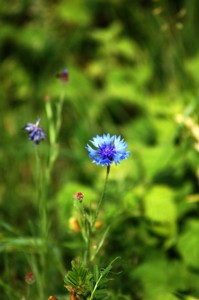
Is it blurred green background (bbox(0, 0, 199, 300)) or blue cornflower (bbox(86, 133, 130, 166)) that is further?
blurred green background (bbox(0, 0, 199, 300))

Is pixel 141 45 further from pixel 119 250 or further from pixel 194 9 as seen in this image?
pixel 119 250

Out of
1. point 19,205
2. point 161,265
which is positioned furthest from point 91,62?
point 161,265

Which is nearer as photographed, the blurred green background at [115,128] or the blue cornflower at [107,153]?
the blue cornflower at [107,153]

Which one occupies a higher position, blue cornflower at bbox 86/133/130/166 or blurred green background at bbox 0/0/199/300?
blurred green background at bbox 0/0/199/300

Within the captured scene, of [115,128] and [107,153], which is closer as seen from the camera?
[107,153]

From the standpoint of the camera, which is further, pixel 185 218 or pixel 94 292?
pixel 185 218

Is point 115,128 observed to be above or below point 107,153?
above

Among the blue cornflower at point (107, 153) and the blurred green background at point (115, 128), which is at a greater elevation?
the blurred green background at point (115, 128)

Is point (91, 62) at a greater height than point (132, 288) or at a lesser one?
greater
